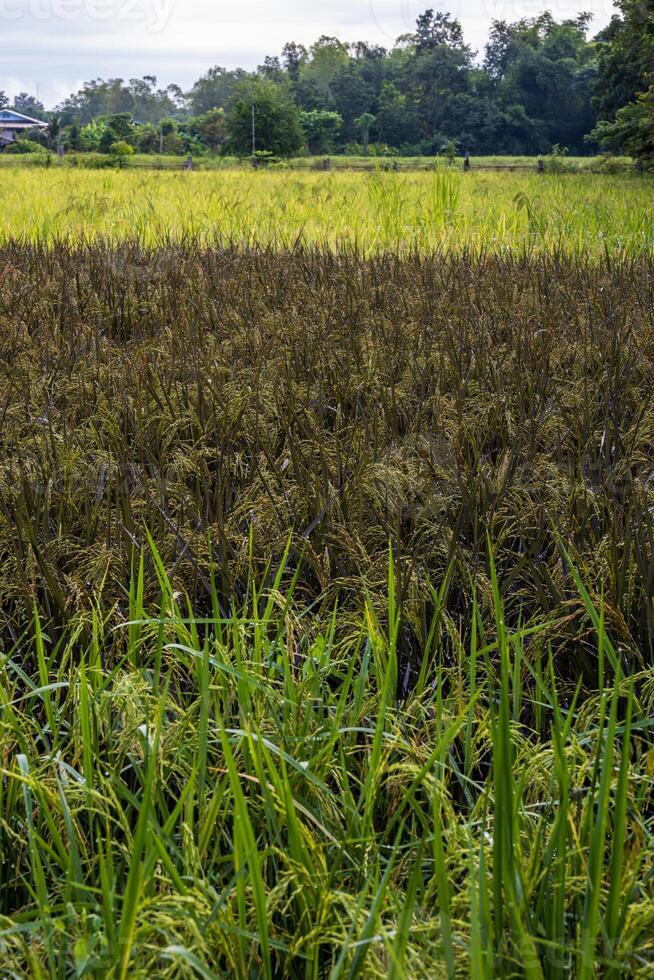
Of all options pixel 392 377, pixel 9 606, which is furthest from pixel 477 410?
pixel 9 606

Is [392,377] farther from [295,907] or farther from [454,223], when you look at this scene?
[454,223]

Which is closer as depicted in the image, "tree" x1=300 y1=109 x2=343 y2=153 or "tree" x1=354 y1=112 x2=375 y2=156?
"tree" x1=300 y1=109 x2=343 y2=153

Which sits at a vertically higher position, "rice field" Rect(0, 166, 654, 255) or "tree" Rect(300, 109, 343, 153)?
"tree" Rect(300, 109, 343, 153)

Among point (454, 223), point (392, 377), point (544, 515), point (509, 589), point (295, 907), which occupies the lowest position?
point (295, 907)

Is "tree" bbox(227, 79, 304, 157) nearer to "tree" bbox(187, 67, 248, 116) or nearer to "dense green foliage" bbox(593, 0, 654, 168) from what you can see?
"dense green foliage" bbox(593, 0, 654, 168)

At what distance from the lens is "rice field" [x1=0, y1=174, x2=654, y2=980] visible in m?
0.83

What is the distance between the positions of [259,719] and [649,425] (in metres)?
1.51

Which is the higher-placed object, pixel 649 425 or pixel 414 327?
pixel 414 327

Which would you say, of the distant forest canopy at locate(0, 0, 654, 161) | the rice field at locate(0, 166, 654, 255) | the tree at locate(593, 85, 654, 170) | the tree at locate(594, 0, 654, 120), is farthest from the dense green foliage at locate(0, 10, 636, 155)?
the rice field at locate(0, 166, 654, 255)

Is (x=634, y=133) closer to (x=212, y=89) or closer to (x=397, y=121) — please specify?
(x=397, y=121)

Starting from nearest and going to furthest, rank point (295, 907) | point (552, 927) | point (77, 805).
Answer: point (552, 927)
point (295, 907)
point (77, 805)

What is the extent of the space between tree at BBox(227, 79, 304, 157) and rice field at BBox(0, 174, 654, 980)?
38815 mm

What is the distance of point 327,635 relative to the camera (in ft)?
4.63

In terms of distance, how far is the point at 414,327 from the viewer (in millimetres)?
3148
